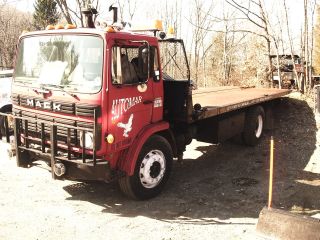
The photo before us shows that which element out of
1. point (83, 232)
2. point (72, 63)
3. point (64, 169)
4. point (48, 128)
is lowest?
point (83, 232)

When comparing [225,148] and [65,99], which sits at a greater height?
[65,99]

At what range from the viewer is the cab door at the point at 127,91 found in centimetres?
500

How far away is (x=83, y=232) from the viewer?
471 cm

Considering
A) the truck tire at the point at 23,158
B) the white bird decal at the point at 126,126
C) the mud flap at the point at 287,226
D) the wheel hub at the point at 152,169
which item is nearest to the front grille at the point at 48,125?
the truck tire at the point at 23,158

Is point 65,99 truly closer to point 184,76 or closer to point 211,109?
point 184,76

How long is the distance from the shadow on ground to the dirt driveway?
0.01m

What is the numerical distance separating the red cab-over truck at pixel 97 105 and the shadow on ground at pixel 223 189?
1.34ft

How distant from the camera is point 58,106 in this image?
519 cm

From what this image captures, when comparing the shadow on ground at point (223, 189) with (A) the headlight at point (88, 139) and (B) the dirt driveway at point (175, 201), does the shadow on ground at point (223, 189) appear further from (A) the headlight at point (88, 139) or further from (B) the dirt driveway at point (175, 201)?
(A) the headlight at point (88, 139)

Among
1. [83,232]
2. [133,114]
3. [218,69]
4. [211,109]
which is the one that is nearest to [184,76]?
[211,109]

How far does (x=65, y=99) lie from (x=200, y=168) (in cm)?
360

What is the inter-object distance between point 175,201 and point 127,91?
199cm

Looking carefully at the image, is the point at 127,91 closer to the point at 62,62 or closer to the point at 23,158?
the point at 62,62

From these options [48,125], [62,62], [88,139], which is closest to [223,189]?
[88,139]
